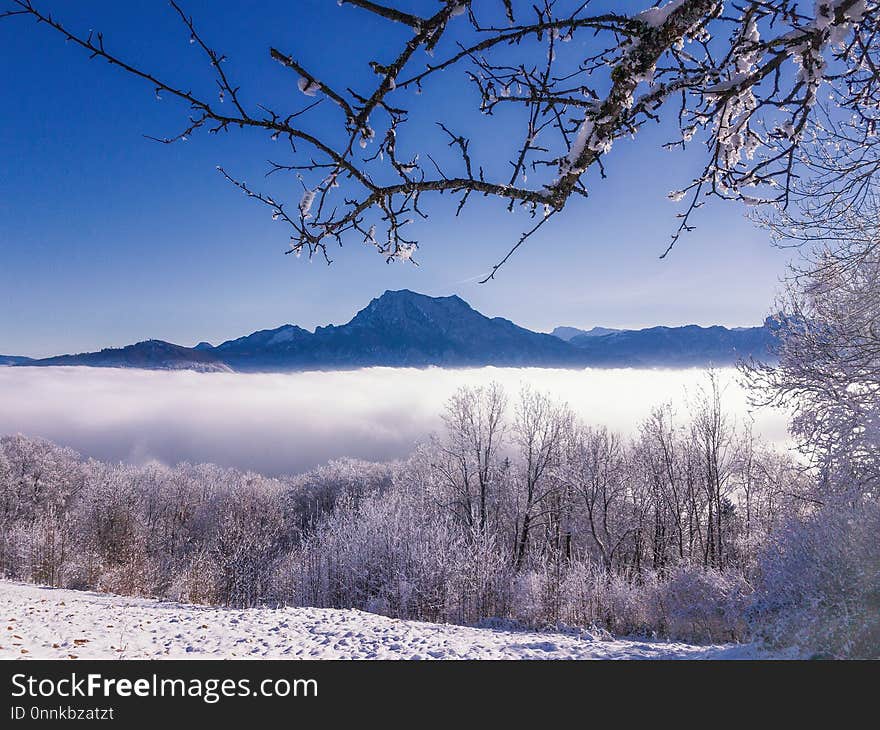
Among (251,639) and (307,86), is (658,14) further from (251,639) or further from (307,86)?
(251,639)

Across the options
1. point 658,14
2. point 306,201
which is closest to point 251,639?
point 306,201

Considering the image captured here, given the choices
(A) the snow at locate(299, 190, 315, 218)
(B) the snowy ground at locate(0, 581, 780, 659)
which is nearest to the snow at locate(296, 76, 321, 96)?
(A) the snow at locate(299, 190, 315, 218)

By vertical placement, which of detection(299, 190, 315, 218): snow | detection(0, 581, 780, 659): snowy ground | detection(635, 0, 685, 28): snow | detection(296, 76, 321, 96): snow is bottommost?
detection(0, 581, 780, 659): snowy ground

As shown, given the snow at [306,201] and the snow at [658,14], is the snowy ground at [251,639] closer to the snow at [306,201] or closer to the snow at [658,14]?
the snow at [306,201]

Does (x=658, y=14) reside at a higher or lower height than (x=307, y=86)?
higher

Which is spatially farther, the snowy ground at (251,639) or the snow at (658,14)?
the snowy ground at (251,639)

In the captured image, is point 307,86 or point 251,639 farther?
point 251,639

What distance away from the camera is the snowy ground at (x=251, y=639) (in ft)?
25.2

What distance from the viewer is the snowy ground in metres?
7.68

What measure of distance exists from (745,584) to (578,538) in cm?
1612

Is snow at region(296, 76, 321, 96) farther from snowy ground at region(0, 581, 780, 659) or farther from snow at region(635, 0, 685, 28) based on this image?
snowy ground at region(0, 581, 780, 659)

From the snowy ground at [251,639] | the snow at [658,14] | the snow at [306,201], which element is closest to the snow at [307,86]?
the snow at [306,201]

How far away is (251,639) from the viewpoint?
30.5ft
